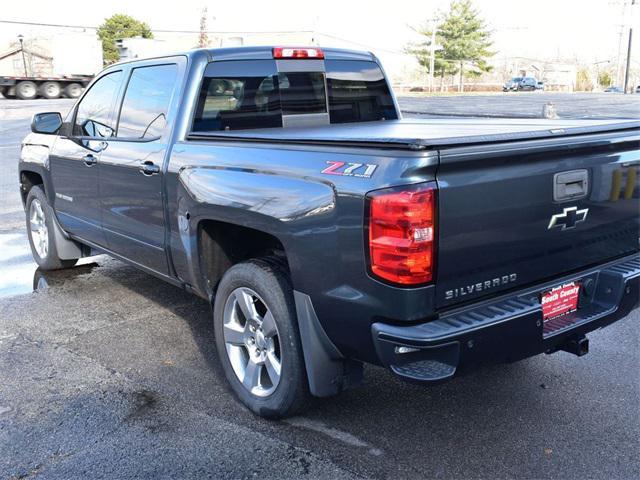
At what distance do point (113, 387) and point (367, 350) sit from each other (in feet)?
5.87

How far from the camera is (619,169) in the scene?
10.9 feet

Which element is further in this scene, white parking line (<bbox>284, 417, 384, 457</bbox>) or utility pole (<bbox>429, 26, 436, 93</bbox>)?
utility pole (<bbox>429, 26, 436, 93</bbox>)

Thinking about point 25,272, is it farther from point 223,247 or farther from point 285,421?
point 285,421

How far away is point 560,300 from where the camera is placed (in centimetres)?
318

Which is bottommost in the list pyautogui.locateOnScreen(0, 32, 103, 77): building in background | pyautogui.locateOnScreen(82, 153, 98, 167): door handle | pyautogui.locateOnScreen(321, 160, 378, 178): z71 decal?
pyautogui.locateOnScreen(82, 153, 98, 167): door handle

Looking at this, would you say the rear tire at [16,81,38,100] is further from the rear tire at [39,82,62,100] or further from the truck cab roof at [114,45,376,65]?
the truck cab roof at [114,45,376,65]

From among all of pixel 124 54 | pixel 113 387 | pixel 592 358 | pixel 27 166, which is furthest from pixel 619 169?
pixel 124 54

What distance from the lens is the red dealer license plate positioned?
3.11m

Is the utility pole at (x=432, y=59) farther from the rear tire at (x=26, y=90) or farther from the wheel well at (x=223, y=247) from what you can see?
the wheel well at (x=223, y=247)

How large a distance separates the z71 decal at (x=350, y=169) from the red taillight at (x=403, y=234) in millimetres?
112

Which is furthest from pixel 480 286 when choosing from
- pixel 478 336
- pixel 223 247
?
pixel 223 247

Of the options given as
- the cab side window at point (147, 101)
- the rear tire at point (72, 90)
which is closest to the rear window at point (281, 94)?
the cab side window at point (147, 101)

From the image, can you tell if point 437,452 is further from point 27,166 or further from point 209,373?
→ point 27,166

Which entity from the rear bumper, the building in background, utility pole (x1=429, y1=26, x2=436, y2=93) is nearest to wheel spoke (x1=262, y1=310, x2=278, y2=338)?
the rear bumper
